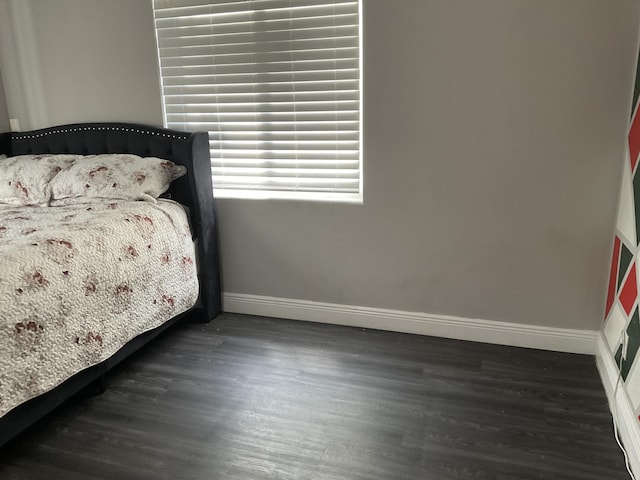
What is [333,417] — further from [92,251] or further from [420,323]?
[92,251]

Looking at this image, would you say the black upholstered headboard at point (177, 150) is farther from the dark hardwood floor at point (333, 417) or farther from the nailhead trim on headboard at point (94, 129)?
the dark hardwood floor at point (333, 417)

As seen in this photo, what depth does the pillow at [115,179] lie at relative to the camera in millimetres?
2557

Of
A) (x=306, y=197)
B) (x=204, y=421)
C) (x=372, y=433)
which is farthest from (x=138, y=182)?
(x=372, y=433)

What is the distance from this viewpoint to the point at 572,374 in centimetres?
221

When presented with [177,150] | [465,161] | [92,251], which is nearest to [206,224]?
[177,150]

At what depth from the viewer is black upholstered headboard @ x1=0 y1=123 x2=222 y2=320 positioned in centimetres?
267

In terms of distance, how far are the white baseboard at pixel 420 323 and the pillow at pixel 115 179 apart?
2.69ft

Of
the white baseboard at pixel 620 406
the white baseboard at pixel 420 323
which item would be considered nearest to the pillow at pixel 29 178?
the white baseboard at pixel 420 323

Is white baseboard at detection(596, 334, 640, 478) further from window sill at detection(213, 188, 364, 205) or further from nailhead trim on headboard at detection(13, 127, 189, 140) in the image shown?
nailhead trim on headboard at detection(13, 127, 189, 140)

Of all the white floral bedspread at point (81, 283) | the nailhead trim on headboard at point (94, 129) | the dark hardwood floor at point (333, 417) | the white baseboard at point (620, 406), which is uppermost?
the nailhead trim on headboard at point (94, 129)

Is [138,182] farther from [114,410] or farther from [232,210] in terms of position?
[114,410]

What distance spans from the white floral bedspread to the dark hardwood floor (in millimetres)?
256

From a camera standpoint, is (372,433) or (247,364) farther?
(247,364)

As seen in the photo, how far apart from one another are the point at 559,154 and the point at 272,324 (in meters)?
1.73
